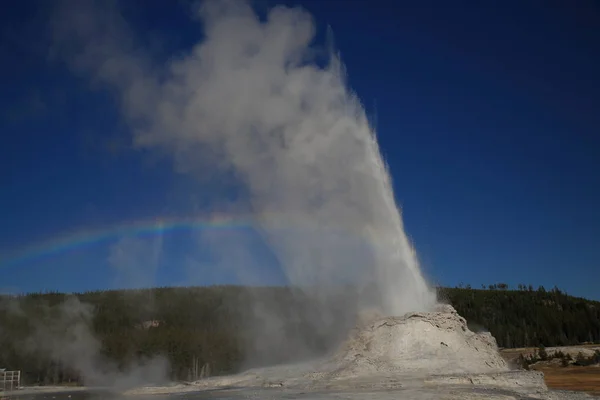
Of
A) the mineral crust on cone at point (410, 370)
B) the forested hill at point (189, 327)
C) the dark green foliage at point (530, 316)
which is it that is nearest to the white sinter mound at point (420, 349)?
the mineral crust on cone at point (410, 370)

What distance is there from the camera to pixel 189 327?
63.2 m

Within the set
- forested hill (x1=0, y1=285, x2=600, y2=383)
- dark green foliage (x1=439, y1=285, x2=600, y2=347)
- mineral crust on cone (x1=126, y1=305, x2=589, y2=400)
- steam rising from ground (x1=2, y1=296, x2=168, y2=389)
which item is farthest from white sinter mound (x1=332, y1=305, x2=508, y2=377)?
dark green foliage (x1=439, y1=285, x2=600, y2=347)

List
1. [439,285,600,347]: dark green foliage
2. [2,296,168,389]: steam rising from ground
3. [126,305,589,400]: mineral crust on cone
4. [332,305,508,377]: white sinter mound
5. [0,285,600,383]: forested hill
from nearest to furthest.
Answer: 1. [126,305,589,400]: mineral crust on cone
2. [332,305,508,377]: white sinter mound
3. [0,285,600,383]: forested hill
4. [2,296,168,389]: steam rising from ground
5. [439,285,600,347]: dark green foliage

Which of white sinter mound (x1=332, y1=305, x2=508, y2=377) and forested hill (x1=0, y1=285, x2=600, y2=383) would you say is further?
forested hill (x1=0, y1=285, x2=600, y2=383)

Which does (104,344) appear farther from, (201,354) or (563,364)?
(563,364)

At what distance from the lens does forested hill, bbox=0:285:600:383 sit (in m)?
35.9

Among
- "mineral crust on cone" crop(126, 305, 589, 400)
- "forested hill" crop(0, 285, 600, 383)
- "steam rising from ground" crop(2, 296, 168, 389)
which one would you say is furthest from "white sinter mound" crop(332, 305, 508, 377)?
"steam rising from ground" crop(2, 296, 168, 389)

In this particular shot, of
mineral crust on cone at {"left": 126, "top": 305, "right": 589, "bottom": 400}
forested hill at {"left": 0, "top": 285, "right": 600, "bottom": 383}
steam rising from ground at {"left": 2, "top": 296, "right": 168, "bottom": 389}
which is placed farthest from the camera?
steam rising from ground at {"left": 2, "top": 296, "right": 168, "bottom": 389}

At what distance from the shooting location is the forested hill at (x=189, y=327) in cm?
3591

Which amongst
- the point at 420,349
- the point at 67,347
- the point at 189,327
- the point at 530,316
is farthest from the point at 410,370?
the point at 530,316

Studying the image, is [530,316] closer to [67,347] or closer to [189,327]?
[189,327]

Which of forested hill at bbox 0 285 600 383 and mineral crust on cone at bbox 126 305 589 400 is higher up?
forested hill at bbox 0 285 600 383

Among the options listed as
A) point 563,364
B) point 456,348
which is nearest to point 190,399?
point 456,348

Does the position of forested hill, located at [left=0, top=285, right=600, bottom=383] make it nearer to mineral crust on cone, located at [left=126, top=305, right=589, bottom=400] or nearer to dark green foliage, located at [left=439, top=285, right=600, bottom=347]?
dark green foliage, located at [left=439, top=285, right=600, bottom=347]
